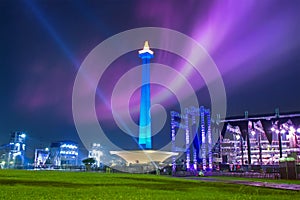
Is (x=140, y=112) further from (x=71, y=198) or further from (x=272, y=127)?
(x=71, y=198)

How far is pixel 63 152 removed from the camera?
183750 mm

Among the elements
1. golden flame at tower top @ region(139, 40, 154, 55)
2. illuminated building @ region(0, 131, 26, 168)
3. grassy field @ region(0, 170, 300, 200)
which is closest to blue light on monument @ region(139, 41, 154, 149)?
golden flame at tower top @ region(139, 40, 154, 55)

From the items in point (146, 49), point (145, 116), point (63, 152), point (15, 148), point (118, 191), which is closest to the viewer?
point (118, 191)

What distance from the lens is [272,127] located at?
80.9 metres

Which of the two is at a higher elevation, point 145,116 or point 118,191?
point 145,116

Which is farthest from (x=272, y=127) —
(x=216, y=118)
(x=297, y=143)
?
(x=216, y=118)

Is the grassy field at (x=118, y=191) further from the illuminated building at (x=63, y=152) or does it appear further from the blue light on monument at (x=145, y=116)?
the illuminated building at (x=63, y=152)

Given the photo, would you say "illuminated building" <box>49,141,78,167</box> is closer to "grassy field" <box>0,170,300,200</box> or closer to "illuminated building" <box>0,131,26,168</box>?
"illuminated building" <box>0,131,26,168</box>

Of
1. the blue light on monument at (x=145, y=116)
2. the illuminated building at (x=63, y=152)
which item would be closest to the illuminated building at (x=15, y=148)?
the illuminated building at (x=63, y=152)

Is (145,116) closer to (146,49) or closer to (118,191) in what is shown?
(146,49)

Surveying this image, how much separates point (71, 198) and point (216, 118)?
91154 millimetres

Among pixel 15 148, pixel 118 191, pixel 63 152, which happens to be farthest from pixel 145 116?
pixel 63 152

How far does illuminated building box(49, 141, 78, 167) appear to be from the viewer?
177625 millimetres

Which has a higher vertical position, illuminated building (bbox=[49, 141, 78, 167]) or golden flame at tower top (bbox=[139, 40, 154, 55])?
golden flame at tower top (bbox=[139, 40, 154, 55])
